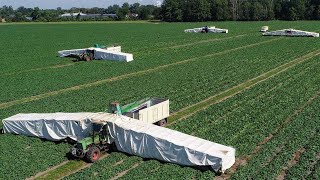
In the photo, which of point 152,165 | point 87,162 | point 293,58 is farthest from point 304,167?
point 293,58

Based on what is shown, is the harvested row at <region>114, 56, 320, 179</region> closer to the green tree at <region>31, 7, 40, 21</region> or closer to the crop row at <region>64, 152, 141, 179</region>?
the crop row at <region>64, 152, 141, 179</region>

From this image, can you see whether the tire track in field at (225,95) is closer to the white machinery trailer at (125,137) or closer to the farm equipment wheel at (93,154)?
the white machinery trailer at (125,137)

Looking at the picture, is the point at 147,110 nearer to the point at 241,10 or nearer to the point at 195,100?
the point at 195,100

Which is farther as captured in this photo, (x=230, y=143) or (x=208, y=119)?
(x=208, y=119)

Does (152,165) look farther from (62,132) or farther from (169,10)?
(169,10)

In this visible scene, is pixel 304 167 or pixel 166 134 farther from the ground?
pixel 166 134

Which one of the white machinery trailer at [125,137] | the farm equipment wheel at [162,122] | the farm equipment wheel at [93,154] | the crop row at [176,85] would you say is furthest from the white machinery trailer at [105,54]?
the farm equipment wheel at [93,154]

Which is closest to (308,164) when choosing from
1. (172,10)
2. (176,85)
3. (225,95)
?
(225,95)
